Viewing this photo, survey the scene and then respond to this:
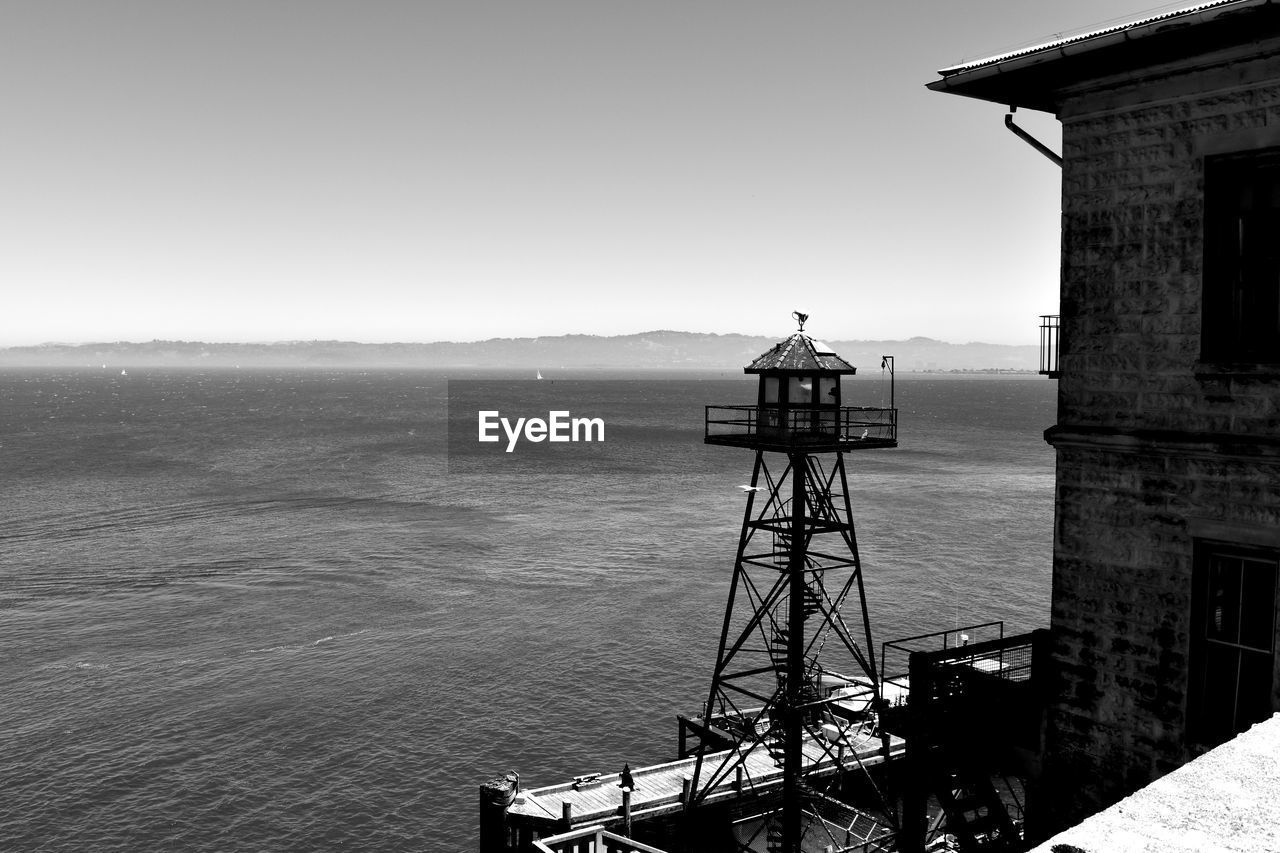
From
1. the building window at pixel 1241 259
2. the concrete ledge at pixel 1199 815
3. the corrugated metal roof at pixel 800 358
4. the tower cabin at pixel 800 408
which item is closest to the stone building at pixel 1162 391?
the building window at pixel 1241 259

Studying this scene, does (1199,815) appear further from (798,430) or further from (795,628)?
(795,628)

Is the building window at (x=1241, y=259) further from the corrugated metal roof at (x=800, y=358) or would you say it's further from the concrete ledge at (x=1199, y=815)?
the corrugated metal roof at (x=800, y=358)

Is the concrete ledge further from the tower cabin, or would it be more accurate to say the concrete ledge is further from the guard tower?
the tower cabin

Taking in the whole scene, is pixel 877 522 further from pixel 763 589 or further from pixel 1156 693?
pixel 1156 693

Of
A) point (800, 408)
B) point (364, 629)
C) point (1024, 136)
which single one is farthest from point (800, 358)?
point (364, 629)

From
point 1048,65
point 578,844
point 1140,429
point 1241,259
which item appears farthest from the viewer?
point 578,844
